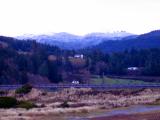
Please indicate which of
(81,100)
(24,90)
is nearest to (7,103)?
(81,100)

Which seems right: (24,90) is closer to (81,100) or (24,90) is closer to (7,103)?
(81,100)

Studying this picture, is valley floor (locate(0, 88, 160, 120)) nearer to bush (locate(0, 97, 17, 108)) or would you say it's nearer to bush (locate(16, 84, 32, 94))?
bush (locate(16, 84, 32, 94))

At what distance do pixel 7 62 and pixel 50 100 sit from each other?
8493 cm

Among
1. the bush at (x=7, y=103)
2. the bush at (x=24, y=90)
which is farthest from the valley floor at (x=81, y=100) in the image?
the bush at (x=7, y=103)

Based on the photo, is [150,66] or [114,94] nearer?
[114,94]

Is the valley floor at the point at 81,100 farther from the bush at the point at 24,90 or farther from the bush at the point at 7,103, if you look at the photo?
the bush at the point at 7,103

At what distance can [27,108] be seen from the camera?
252ft

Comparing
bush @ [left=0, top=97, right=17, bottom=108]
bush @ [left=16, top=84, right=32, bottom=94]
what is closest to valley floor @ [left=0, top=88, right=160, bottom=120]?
bush @ [left=16, top=84, right=32, bottom=94]

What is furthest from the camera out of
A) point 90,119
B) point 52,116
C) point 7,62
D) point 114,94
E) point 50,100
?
point 7,62

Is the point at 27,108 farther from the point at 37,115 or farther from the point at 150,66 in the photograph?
the point at 150,66

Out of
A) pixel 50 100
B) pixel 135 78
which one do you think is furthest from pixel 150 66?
pixel 50 100

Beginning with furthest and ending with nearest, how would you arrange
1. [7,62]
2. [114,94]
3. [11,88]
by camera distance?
[7,62] < [11,88] < [114,94]

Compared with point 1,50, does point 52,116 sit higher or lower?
lower

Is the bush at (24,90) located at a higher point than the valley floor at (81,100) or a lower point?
higher
